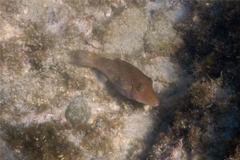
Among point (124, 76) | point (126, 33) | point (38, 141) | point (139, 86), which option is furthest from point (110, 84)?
point (38, 141)

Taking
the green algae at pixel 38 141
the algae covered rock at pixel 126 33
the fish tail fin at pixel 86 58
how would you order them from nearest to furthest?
the green algae at pixel 38 141 → the fish tail fin at pixel 86 58 → the algae covered rock at pixel 126 33

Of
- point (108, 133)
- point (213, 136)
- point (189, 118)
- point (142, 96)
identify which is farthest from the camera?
point (108, 133)

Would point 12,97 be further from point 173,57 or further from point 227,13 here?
point 227,13

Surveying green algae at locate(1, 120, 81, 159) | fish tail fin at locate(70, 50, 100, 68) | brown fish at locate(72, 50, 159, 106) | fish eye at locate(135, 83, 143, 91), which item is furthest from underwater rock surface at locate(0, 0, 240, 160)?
A: fish eye at locate(135, 83, 143, 91)

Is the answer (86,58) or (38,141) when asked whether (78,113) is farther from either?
(86,58)

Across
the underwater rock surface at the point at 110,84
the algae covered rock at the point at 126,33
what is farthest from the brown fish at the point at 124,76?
the algae covered rock at the point at 126,33

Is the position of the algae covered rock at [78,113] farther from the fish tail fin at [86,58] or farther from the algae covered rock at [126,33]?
the algae covered rock at [126,33]

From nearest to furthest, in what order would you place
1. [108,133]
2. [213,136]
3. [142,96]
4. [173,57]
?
1. [213,136]
2. [142,96]
3. [108,133]
4. [173,57]

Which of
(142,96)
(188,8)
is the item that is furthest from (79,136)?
(188,8)

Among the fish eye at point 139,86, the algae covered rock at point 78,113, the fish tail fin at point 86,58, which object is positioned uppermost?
the fish eye at point 139,86
